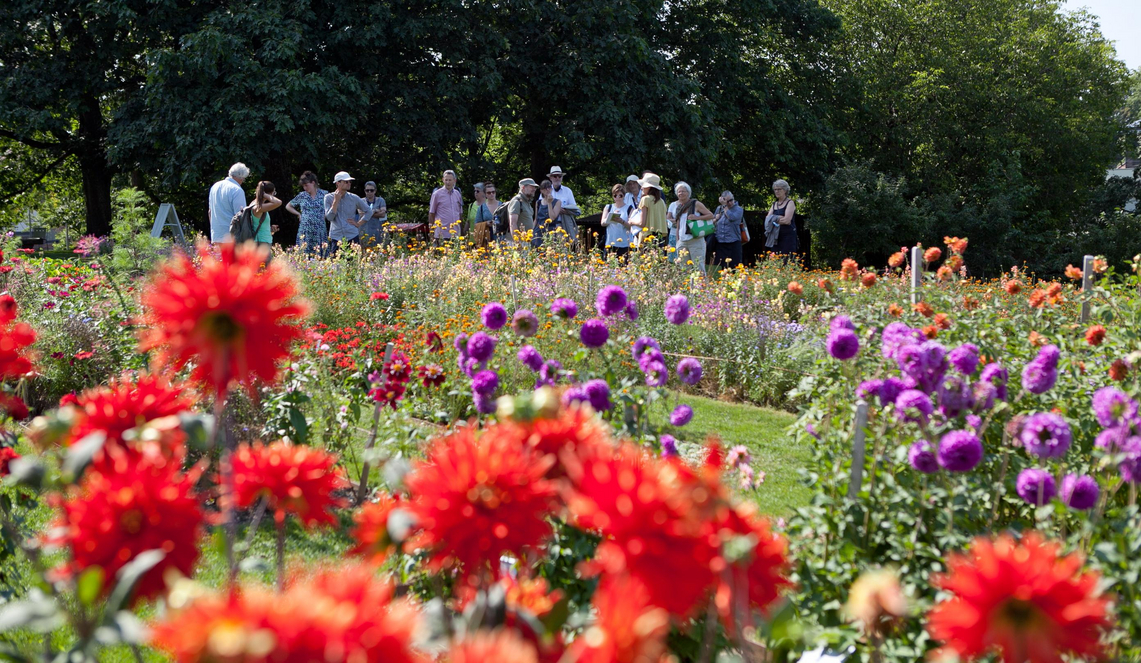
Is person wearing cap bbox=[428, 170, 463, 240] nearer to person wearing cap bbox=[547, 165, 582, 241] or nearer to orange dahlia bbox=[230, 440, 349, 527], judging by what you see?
person wearing cap bbox=[547, 165, 582, 241]

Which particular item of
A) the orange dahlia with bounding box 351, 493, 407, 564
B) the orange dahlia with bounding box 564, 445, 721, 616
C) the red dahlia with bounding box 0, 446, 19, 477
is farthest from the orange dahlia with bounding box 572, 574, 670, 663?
the red dahlia with bounding box 0, 446, 19, 477

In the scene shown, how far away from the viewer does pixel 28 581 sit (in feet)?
10.2

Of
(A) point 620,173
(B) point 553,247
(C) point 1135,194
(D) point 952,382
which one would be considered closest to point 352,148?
(A) point 620,173

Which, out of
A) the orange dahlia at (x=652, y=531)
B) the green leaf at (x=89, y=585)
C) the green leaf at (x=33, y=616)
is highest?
the orange dahlia at (x=652, y=531)

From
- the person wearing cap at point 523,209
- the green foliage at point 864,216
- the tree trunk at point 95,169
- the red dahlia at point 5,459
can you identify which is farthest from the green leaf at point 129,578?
the tree trunk at point 95,169

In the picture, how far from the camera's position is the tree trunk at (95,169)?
19062 mm

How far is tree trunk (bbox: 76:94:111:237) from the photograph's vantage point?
1906cm

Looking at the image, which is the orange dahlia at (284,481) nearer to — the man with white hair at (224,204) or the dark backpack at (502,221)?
the man with white hair at (224,204)

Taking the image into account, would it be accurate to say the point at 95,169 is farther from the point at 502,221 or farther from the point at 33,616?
the point at 33,616

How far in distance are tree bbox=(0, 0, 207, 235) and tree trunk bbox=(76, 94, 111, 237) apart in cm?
55

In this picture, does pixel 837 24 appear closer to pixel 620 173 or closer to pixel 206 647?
pixel 620 173

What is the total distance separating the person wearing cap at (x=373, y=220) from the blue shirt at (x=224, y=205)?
2.21 meters

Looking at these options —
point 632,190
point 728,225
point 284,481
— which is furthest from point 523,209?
point 284,481

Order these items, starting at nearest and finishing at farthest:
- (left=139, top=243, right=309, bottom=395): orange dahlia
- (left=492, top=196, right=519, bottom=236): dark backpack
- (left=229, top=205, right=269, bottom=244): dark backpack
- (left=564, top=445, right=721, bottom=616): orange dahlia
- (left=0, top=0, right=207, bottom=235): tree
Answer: (left=564, top=445, right=721, bottom=616): orange dahlia
(left=139, top=243, right=309, bottom=395): orange dahlia
(left=229, top=205, right=269, bottom=244): dark backpack
(left=492, top=196, right=519, bottom=236): dark backpack
(left=0, top=0, right=207, bottom=235): tree
